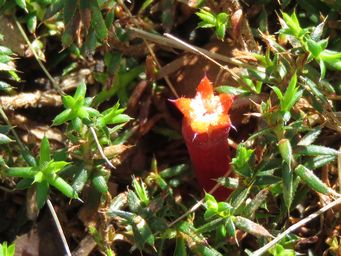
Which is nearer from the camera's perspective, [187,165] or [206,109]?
[206,109]

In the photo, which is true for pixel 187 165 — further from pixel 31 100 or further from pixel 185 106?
pixel 31 100

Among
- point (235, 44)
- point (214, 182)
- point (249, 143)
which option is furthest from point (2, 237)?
point (235, 44)

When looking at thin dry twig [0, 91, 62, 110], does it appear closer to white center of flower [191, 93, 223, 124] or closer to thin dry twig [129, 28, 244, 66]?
thin dry twig [129, 28, 244, 66]

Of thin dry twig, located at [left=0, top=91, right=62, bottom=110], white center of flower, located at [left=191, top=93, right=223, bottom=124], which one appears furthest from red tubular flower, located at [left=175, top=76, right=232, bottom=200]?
thin dry twig, located at [left=0, top=91, right=62, bottom=110]

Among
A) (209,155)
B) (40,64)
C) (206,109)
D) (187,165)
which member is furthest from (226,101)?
(40,64)

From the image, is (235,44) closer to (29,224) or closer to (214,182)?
(214,182)

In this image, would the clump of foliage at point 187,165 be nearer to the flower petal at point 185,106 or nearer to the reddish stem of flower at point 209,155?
the reddish stem of flower at point 209,155

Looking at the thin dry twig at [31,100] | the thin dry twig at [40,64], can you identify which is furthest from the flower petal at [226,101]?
the thin dry twig at [31,100]
